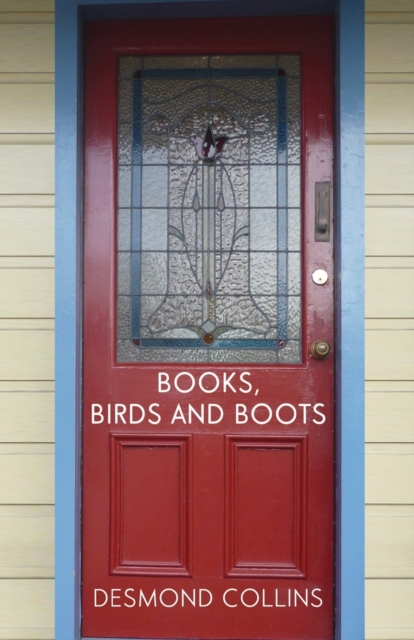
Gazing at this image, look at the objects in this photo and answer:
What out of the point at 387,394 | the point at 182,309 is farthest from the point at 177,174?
the point at 387,394

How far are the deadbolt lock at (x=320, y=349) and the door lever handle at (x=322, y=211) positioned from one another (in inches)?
14.1

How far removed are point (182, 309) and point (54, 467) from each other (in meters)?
0.70

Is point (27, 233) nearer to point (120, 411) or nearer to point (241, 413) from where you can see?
point (120, 411)

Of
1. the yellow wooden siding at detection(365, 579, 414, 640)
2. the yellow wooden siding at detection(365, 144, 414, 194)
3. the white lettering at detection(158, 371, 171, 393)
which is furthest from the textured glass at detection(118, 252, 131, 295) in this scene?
the yellow wooden siding at detection(365, 579, 414, 640)

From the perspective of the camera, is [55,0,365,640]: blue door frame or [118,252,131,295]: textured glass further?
[118,252,131,295]: textured glass

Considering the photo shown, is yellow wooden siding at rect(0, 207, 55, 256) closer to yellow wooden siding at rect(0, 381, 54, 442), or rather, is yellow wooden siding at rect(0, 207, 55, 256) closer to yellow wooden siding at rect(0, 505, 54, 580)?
yellow wooden siding at rect(0, 381, 54, 442)

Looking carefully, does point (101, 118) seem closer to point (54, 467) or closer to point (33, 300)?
point (33, 300)

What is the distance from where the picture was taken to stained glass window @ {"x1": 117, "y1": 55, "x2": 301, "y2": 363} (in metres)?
2.25

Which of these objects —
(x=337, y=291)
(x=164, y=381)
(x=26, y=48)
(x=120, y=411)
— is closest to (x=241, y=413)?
(x=164, y=381)

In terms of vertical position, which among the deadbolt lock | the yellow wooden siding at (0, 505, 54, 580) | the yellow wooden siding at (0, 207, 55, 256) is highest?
the yellow wooden siding at (0, 207, 55, 256)

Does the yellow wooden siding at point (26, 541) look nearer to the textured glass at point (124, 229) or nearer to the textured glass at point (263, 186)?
the textured glass at point (124, 229)

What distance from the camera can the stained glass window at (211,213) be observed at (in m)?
2.25

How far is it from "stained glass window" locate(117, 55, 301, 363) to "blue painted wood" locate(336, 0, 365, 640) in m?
0.18

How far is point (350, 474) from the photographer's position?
83.6 inches
